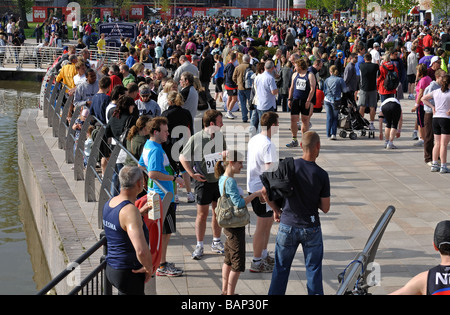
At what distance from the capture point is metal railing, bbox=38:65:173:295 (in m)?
5.41

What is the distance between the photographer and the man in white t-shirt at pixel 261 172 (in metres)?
7.33

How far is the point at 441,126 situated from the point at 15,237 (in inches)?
295

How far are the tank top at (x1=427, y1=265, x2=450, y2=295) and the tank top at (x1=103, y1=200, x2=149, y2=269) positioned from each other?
237cm

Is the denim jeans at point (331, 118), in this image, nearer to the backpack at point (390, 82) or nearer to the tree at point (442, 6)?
the backpack at point (390, 82)

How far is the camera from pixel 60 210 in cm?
945

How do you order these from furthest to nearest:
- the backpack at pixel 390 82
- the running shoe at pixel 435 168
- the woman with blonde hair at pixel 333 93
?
the backpack at pixel 390 82 → the woman with blonde hair at pixel 333 93 → the running shoe at pixel 435 168

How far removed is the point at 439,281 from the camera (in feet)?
14.3

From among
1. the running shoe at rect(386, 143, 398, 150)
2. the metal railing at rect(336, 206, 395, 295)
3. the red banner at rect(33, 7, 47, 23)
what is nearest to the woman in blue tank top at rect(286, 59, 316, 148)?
the running shoe at rect(386, 143, 398, 150)

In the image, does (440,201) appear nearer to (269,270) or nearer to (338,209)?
(338,209)

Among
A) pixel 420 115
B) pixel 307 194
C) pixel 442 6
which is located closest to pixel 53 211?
pixel 307 194

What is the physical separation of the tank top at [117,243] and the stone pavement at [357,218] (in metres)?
1.56

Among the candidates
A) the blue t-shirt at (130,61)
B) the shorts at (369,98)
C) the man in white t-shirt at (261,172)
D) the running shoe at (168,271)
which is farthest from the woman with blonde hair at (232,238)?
the blue t-shirt at (130,61)

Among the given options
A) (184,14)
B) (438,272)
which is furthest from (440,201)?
(184,14)

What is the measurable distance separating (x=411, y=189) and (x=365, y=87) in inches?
187
